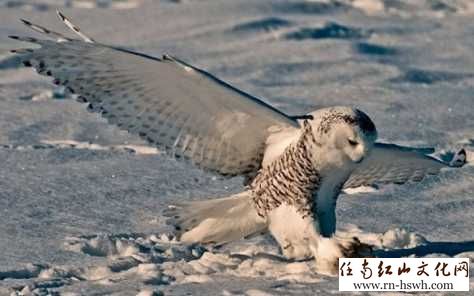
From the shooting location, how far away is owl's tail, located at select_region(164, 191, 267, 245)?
423 cm

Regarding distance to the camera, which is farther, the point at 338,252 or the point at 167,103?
the point at 167,103

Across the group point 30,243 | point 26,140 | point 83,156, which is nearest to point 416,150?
point 30,243

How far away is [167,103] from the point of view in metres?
4.25

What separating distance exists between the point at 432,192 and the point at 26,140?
1.89m

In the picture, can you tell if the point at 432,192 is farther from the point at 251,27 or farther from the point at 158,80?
the point at 251,27

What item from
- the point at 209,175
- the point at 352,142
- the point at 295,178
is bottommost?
the point at 209,175

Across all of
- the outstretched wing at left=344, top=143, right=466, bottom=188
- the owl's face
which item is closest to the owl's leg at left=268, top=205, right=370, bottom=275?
the owl's face

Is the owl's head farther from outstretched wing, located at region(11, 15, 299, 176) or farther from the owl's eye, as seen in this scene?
outstretched wing, located at region(11, 15, 299, 176)

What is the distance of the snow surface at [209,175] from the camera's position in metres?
3.96

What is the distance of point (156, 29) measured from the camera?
8.56 m

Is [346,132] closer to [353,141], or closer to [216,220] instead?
[353,141]

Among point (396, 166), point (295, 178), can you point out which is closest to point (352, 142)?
point (295, 178)

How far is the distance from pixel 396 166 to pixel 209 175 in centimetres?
95

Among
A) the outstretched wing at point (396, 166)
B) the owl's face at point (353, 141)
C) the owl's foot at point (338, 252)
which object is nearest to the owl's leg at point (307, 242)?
the owl's foot at point (338, 252)
